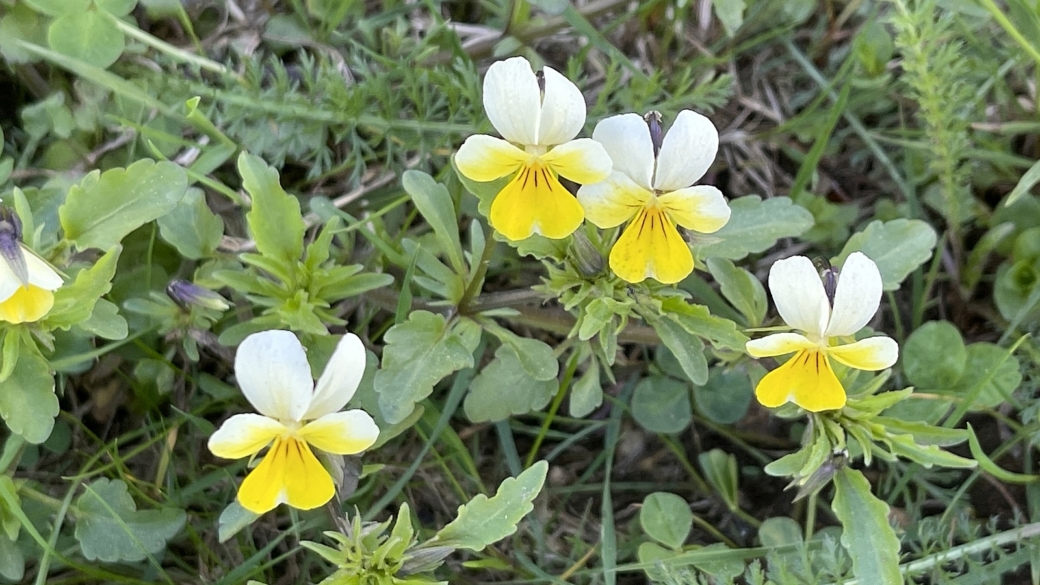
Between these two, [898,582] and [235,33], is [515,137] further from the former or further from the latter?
[235,33]

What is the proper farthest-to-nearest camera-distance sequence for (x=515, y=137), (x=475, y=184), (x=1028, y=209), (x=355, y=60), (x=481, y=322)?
(x=1028, y=209) < (x=355, y=60) < (x=481, y=322) < (x=475, y=184) < (x=515, y=137)

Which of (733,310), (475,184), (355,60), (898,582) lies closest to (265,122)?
(355,60)

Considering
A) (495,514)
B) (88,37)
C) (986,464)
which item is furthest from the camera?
(88,37)

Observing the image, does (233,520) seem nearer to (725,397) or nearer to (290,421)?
(290,421)

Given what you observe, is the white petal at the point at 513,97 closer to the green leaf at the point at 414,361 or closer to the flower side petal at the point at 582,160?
the flower side petal at the point at 582,160

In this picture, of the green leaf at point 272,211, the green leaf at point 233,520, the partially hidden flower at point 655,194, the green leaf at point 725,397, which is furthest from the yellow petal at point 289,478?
the green leaf at point 725,397

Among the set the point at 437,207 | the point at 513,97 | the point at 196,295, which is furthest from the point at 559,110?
the point at 196,295

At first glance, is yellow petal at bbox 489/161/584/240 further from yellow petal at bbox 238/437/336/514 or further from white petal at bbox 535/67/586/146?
yellow petal at bbox 238/437/336/514
